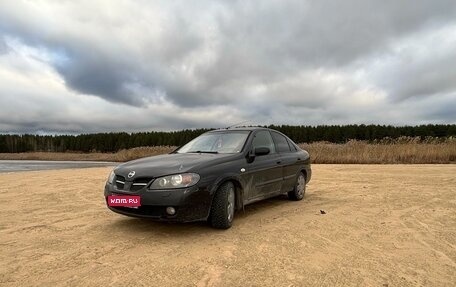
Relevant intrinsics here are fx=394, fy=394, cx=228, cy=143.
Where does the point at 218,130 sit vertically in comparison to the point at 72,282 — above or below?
above

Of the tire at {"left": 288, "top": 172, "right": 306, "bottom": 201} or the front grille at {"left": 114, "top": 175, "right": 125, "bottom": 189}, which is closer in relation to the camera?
the front grille at {"left": 114, "top": 175, "right": 125, "bottom": 189}

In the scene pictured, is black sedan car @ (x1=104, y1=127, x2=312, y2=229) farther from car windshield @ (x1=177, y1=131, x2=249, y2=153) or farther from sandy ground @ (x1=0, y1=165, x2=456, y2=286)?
sandy ground @ (x1=0, y1=165, x2=456, y2=286)

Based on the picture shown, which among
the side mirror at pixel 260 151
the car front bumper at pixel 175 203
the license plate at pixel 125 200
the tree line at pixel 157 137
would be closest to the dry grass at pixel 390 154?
the side mirror at pixel 260 151

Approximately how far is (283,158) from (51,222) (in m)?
3.95

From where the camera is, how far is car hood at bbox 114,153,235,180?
499 centimetres

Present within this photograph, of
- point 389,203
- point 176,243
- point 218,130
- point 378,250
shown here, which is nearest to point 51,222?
point 176,243

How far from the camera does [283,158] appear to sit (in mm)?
7168

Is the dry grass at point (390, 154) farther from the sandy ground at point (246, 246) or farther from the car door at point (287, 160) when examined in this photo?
the car door at point (287, 160)

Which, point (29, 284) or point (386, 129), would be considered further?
point (386, 129)

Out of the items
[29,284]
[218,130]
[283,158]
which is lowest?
[29,284]

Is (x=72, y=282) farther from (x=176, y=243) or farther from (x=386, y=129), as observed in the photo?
(x=386, y=129)

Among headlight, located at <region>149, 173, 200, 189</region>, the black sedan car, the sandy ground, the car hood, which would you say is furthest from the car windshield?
headlight, located at <region>149, 173, 200, 189</region>

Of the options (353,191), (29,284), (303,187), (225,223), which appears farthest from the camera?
(353,191)

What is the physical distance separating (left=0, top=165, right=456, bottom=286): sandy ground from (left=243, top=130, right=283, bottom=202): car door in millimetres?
383
